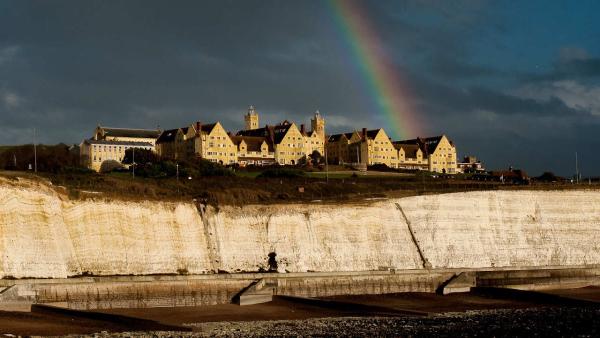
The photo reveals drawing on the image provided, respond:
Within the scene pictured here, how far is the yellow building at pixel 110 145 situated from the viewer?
114375mm

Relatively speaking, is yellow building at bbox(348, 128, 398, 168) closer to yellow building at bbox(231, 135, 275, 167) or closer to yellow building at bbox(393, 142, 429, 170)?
yellow building at bbox(393, 142, 429, 170)

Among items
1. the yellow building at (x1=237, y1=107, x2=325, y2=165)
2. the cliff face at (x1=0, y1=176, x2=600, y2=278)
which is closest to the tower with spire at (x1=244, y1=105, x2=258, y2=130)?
the yellow building at (x1=237, y1=107, x2=325, y2=165)

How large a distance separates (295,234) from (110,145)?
73371 millimetres

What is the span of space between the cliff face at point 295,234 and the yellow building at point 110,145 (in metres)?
61.2

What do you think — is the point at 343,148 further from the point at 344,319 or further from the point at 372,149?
the point at 344,319

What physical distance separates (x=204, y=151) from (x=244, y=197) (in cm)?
6499

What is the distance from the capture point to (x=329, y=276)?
48.4 meters

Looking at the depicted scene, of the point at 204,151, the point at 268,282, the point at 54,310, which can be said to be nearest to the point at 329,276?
the point at 268,282

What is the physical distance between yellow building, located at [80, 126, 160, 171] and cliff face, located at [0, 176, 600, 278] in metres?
61.2

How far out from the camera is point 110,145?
119 meters

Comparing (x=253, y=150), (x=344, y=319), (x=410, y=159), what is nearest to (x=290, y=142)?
(x=253, y=150)

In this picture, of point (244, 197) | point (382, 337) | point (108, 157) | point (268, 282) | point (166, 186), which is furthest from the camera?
point (108, 157)

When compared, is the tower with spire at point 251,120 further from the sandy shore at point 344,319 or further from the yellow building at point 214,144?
the sandy shore at point 344,319

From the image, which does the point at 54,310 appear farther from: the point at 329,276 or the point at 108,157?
the point at 108,157
